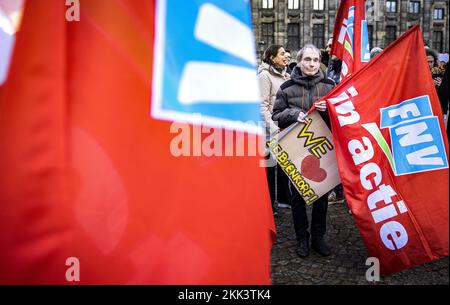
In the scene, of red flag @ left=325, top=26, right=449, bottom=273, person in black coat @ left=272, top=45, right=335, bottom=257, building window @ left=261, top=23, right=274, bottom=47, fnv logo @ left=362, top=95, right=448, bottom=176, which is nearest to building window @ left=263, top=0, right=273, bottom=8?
building window @ left=261, top=23, right=274, bottom=47

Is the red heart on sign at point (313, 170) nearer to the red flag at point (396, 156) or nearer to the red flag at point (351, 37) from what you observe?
the red flag at point (396, 156)

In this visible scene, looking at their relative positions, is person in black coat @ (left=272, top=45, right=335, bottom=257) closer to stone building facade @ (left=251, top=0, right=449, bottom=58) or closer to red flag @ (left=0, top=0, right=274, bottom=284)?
red flag @ (left=0, top=0, right=274, bottom=284)

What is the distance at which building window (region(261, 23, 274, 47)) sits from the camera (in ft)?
118

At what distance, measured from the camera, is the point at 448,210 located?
7.38 feet

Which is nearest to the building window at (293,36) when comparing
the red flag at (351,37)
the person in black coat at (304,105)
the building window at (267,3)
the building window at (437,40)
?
the building window at (267,3)

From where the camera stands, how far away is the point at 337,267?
2.76m

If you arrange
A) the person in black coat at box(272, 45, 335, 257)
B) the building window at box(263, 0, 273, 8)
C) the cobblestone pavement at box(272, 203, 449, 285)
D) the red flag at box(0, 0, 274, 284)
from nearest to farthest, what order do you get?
the red flag at box(0, 0, 274, 284) < the cobblestone pavement at box(272, 203, 449, 285) < the person in black coat at box(272, 45, 335, 257) < the building window at box(263, 0, 273, 8)

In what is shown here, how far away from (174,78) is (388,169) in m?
1.86

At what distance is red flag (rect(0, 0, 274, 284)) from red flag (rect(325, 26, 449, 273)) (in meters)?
1.60

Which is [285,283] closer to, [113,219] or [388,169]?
[388,169]

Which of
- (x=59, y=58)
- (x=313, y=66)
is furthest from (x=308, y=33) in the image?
(x=59, y=58)

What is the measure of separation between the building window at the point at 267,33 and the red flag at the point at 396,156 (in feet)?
114

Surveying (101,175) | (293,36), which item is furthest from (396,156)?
(293,36)

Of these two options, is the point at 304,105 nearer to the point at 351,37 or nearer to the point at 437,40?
the point at 351,37
